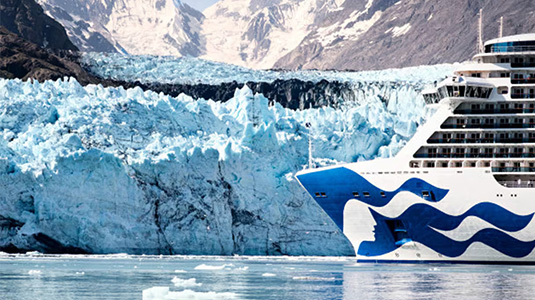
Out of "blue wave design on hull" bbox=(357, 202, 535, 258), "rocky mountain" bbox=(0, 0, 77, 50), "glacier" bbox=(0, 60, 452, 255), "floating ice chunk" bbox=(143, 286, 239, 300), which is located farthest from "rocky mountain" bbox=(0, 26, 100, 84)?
"floating ice chunk" bbox=(143, 286, 239, 300)

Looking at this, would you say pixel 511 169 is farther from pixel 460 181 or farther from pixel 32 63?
pixel 32 63

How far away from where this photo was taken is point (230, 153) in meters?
48.5

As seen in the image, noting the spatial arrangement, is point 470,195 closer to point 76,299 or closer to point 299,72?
point 76,299

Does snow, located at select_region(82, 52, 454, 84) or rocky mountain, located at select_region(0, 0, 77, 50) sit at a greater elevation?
rocky mountain, located at select_region(0, 0, 77, 50)

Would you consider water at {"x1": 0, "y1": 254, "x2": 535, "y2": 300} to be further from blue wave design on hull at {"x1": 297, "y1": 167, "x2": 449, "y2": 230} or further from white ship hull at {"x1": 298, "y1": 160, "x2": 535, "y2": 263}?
blue wave design on hull at {"x1": 297, "y1": 167, "x2": 449, "y2": 230}

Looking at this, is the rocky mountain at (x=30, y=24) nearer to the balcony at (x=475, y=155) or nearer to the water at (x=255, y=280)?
the water at (x=255, y=280)

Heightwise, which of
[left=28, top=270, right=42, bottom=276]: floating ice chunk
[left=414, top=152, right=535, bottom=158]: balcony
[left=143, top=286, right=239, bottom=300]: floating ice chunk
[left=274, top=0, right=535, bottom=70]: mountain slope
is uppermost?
[left=274, top=0, right=535, bottom=70]: mountain slope

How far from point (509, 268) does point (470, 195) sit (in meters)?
2.93

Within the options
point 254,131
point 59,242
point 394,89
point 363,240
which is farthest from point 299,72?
point 363,240

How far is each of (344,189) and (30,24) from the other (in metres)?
68.5

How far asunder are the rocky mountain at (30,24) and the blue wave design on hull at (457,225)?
67786mm

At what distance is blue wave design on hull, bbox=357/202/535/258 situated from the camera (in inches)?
1475

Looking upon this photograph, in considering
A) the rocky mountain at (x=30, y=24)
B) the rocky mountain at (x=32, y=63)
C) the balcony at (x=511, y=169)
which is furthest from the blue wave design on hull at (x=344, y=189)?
the rocky mountain at (x=30, y=24)

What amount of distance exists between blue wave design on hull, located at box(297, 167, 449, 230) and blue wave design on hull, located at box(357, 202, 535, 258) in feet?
1.83
